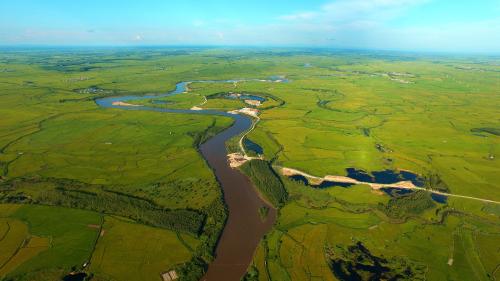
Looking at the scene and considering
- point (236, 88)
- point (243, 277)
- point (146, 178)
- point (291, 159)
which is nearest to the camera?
point (243, 277)

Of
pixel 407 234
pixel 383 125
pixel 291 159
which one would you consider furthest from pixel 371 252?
pixel 383 125

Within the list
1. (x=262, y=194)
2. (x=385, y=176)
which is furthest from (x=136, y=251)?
(x=385, y=176)

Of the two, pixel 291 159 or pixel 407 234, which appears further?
pixel 291 159

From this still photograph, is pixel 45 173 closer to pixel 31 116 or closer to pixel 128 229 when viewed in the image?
pixel 128 229

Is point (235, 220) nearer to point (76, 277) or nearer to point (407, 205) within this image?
point (76, 277)

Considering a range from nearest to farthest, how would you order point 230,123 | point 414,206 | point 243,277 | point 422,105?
point 243,277, point 414,206, point 230,123, point 422,105

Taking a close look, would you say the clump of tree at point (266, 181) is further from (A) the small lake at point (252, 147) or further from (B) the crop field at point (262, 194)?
(A) the small lake at point (252, 147)
